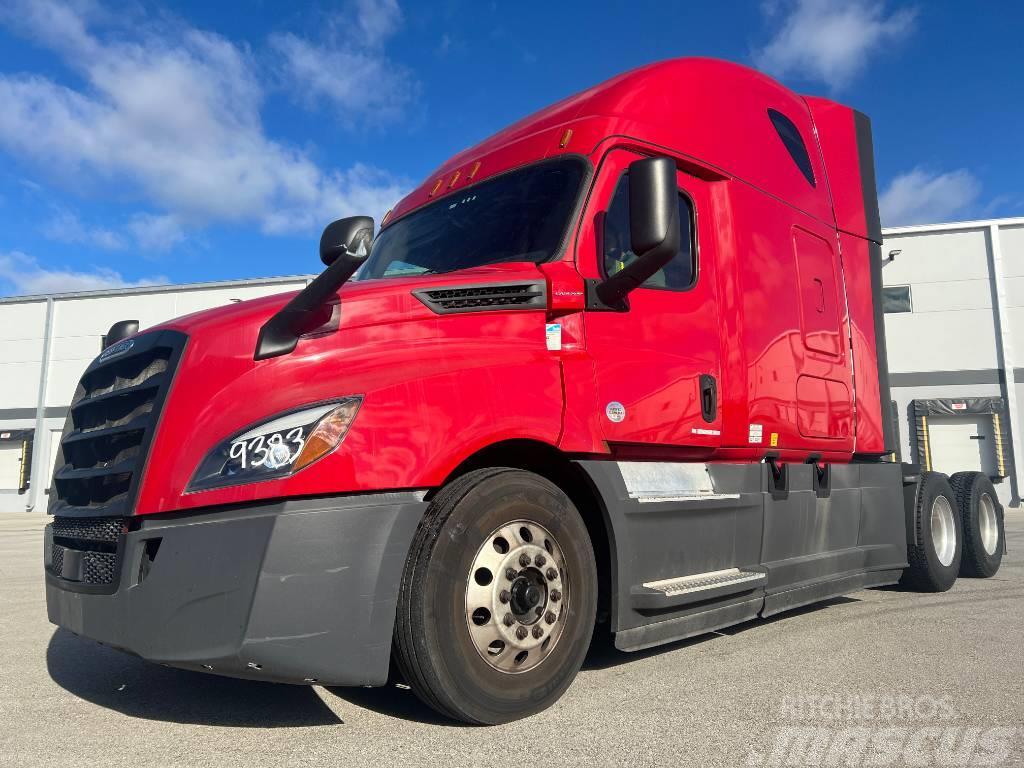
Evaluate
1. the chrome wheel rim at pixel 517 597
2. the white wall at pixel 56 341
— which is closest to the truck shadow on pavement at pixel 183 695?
the chrome wheel rim at pixel 517 597

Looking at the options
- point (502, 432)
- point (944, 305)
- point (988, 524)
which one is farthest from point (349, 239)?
point (944, 305)

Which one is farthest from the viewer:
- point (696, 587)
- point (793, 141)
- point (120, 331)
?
point (793, 141)

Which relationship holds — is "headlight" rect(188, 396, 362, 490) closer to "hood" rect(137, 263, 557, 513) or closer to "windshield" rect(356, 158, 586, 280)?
"hood" rect(137, 263, 557, 513)

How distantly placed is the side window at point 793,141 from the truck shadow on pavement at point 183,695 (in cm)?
466

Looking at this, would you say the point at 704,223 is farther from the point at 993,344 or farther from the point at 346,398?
the point at 993,344

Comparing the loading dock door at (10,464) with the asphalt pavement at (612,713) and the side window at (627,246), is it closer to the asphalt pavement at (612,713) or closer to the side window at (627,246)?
the asphalt pavement at (612,713)

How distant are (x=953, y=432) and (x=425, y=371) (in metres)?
24.3

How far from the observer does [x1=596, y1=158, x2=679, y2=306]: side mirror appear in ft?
11.6

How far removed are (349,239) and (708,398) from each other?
2.37 meters

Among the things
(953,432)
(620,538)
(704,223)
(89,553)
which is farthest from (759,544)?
(953,432)

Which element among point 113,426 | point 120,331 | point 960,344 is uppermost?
point 960,344

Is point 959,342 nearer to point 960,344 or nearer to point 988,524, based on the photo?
point 960,344

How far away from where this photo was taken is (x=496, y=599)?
10.6ft

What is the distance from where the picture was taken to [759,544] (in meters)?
4.69
